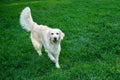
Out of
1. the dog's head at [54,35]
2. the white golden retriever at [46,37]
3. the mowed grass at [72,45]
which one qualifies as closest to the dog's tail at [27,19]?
the white golden retriever at [46,37]

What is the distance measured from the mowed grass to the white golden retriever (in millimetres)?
230

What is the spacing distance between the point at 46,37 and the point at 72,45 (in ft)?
4.86

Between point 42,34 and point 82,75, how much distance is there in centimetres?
180

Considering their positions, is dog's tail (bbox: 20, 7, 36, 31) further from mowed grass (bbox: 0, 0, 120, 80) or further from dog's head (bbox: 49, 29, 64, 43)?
dog's head (bbox: 49, 29, 64, 43)

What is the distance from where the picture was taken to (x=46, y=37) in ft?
24.2

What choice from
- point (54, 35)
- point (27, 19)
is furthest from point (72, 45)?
point (54, 35)

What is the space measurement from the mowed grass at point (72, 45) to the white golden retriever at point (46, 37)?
0.75ft

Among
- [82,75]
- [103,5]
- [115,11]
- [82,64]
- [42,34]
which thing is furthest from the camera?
[103,5]

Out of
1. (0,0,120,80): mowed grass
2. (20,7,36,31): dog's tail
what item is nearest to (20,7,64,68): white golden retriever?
(20,7,36,31): dog's tail

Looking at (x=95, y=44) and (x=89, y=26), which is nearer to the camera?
(x=95, y=44)

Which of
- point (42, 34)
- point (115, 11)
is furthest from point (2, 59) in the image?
point (115, 11)

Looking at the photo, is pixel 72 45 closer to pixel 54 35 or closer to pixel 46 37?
pixel 46 37

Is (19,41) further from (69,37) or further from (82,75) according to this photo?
(82,75)

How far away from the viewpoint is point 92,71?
6.54m
